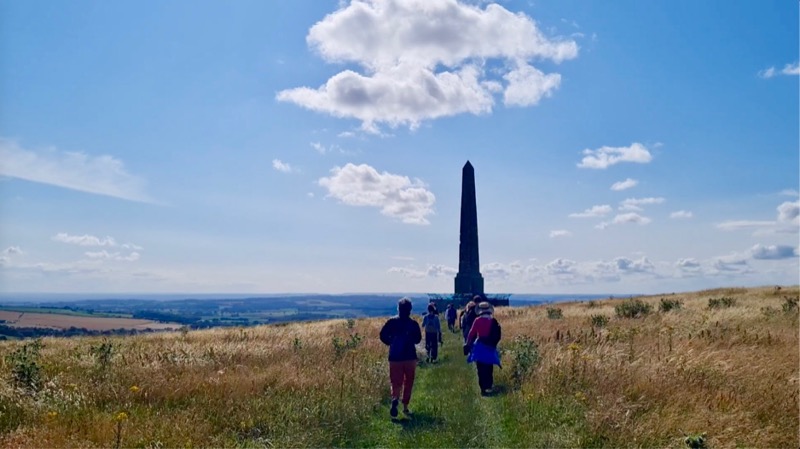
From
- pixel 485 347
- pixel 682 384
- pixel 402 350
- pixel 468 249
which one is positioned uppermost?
pixel 468 249

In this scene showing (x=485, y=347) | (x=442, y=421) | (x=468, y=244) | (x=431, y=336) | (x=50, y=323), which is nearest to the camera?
(x=442, y=421)

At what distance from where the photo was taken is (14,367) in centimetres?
1033

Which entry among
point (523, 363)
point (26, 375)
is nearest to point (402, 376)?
point (523, 363)

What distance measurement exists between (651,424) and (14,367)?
10.4 m

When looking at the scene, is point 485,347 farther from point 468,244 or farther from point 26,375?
point 468,244

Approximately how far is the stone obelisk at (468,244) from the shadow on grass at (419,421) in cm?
3540

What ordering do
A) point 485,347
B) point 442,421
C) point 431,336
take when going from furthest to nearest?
1. point 431,336
2. point 485,347
3. point 442,421

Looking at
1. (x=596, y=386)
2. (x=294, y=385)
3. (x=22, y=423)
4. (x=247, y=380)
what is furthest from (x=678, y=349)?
(x=22, y=423)

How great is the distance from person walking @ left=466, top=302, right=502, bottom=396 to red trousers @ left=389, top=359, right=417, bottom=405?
177cm

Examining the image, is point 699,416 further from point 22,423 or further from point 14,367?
point 14,367

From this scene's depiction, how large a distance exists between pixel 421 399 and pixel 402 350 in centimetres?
159

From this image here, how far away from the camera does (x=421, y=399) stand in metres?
11.3

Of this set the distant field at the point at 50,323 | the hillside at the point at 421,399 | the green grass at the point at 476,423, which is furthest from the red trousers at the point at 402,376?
the distant field at the point at 50,323

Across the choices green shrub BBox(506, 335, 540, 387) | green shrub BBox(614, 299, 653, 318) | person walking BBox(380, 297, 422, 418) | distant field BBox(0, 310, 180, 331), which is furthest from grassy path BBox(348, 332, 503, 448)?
distant field BBox(0, 310, 180, 331)
